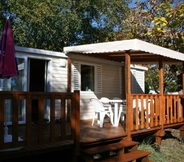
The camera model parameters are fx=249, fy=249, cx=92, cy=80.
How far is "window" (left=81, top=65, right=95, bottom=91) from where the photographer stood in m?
8.66

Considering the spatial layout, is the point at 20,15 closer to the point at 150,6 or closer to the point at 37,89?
the point at 37,89

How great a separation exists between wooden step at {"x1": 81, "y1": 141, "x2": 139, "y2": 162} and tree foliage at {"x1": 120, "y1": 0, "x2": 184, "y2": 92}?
20.4 ft

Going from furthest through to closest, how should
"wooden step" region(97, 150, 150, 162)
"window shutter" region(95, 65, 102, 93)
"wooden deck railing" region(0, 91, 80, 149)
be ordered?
"window shutter" region(95, 65, 102, 93)
"wooden step" region(97, 150, 150, 162)
"wooden deck railing" region(0, 91, 80, 149)

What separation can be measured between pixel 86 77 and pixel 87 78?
59 mm

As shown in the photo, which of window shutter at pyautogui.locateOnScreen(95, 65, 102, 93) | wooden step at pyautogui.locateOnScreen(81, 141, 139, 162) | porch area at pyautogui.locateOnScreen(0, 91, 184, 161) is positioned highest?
window shutter at pyautogui.locateOnScreen(95, 65, 102, 93)

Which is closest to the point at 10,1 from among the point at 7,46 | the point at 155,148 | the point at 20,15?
the point at 20,15

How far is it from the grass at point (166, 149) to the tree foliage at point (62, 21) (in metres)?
8.13

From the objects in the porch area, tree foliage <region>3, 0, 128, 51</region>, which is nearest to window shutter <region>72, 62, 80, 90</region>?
the porch area

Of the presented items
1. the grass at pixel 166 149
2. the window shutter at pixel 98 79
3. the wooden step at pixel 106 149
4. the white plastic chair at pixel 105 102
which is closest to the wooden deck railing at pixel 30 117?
the wooden step at pixel 106 149

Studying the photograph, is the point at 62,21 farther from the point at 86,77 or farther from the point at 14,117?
the point at 14,117

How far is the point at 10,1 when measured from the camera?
12.1 m

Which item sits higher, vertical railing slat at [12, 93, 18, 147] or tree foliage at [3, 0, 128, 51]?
tree foliage at [3, 0, 128, 51]

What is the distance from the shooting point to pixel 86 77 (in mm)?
8852

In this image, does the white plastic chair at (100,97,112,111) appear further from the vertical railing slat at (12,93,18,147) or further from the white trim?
the vertical railing slat at (12,93,18,147)
